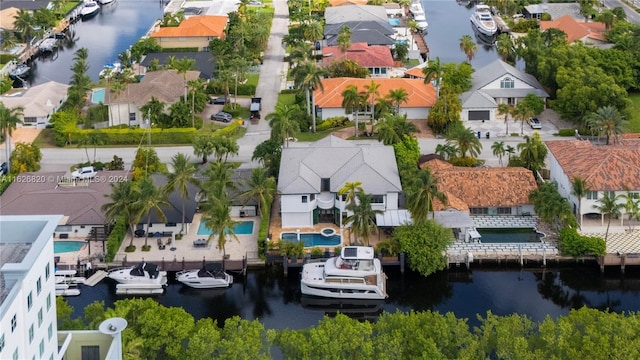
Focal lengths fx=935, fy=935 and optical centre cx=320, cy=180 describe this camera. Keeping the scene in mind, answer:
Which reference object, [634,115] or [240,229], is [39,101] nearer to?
[240,229]

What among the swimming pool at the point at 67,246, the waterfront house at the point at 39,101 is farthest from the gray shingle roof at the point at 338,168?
the waterfront house at the point at 39,101

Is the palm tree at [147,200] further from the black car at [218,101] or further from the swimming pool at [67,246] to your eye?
the black car at [218,101]

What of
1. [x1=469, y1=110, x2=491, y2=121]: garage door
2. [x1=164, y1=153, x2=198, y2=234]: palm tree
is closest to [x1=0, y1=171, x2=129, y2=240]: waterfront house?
[x1=164, y1=153, x2=198, y2=234]: palm tree

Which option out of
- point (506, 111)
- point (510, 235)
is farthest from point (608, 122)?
point (510, 235)

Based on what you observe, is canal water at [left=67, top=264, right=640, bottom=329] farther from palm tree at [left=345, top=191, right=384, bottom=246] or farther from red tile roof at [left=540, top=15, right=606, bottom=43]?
red tile roof at [left=540, top=15, right=606, bottom=43]

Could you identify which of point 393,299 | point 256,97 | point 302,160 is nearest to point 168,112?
point 256,97
